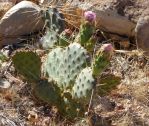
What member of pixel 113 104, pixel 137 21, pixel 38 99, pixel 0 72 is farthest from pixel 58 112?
pixel 137 21

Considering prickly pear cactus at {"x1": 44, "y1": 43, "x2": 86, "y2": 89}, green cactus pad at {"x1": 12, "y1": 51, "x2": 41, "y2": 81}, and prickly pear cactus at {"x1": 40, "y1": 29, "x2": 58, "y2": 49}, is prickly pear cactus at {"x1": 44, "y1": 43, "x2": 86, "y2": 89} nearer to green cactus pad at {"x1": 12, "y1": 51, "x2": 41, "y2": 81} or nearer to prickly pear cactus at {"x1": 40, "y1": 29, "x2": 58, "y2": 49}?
green cactus pad at {"x1": 12, "y1": 51, "x2": 41, "y2": 81}

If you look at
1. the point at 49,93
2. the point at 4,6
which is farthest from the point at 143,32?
the point at 4,6

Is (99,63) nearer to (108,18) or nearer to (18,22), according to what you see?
(108,18)

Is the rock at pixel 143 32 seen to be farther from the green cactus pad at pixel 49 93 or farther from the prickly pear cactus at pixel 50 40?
the green cactus pad at pixel 49 93

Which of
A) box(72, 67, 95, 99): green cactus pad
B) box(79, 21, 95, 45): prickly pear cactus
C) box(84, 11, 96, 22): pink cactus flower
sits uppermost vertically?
box(84, 11, 96, 22): pink cactus flower

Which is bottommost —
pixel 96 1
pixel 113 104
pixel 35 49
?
pixel 113 104

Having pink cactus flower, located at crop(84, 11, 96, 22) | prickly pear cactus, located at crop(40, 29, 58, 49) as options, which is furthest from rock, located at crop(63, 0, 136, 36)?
pink cactus flower, located at crop(84, 11, 96, 22)

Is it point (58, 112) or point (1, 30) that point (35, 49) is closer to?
point (1, 30)
